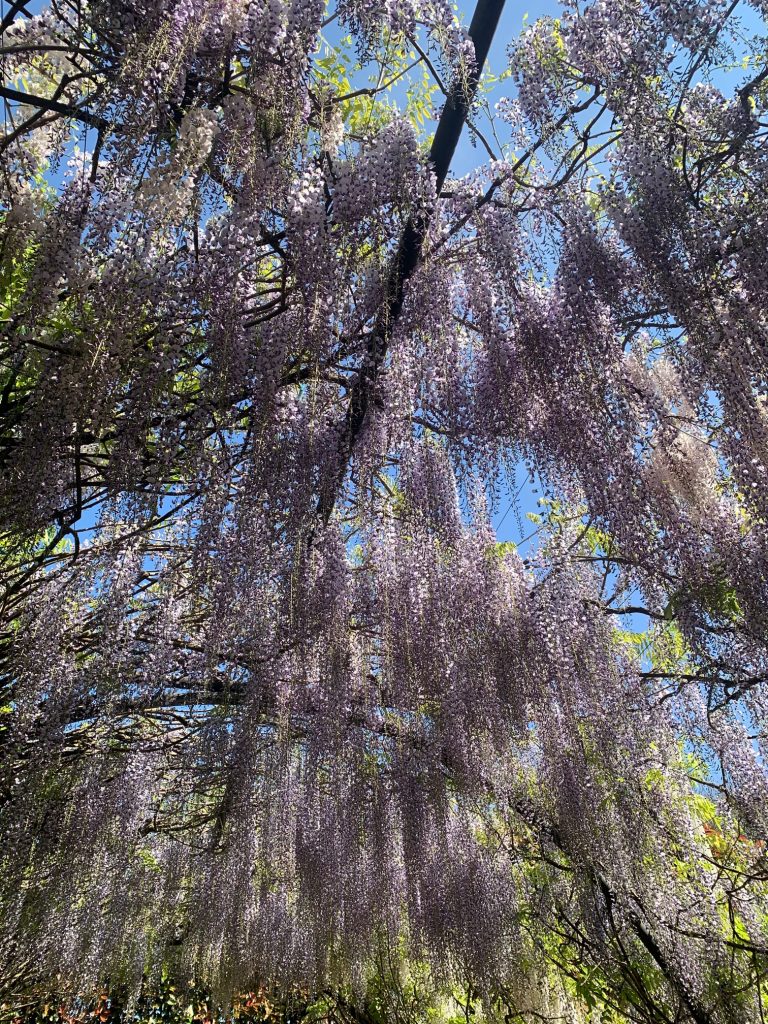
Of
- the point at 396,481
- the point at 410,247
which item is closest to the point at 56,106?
the point at 410,247

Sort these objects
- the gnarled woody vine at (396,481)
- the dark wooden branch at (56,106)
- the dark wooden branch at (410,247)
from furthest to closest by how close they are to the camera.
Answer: the dark wooden branch at (410,247)
the gnarled woody vine at (396,481)
the dark wooden branch at (56,106)

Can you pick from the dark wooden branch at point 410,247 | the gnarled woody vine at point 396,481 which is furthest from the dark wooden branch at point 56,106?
the dark wooden branch at point 410,247

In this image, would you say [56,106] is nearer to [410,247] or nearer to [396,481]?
[410,247]

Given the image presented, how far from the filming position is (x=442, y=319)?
374 cm

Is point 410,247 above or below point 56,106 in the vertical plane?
above

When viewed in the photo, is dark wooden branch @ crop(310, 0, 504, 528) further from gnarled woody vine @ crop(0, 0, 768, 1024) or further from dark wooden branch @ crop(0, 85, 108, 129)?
dark wooden branch @ crop(0, 85, 108, 129)

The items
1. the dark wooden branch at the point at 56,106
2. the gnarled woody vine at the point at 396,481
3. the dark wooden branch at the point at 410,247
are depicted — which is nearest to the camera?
the dark wooden branch at the point at 56,106

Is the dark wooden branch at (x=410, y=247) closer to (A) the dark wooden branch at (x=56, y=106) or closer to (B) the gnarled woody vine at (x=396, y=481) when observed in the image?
(B) the gnarled woody vine at (x=396, y=481)

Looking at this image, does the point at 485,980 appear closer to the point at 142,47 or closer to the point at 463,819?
the point at 463,819

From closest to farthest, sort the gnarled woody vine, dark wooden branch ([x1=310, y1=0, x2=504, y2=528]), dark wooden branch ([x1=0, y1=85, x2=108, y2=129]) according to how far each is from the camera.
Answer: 1. dark wooden branch ([x1=0, y1=85, x2=108, y2=129])
2. the gnarled woody vine
3. dark wooden branch ([x1=310, y1=0, x2=504, y2=528])

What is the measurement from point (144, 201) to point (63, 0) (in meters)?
1.16

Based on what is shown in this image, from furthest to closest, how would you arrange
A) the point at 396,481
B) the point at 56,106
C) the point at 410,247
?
the point at 396,481, the point at 410,247, the point at 56,106

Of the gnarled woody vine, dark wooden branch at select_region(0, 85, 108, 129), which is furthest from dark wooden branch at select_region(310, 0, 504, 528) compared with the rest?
dark wooden branch at select_region(0, 85, 108, 129)

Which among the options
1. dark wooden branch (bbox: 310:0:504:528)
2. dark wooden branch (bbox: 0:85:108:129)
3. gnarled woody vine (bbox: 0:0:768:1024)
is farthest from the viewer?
dark wooden branch (bbox: 310:0:504:528)
